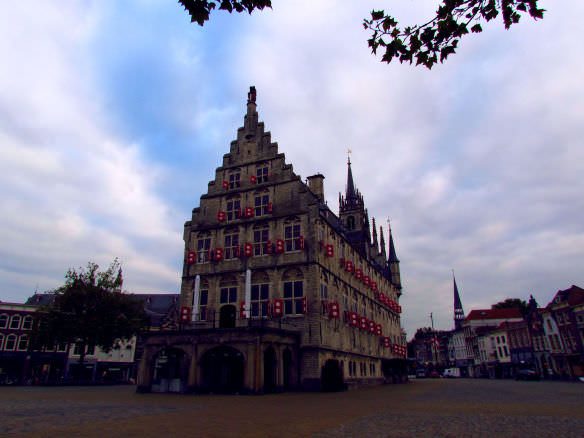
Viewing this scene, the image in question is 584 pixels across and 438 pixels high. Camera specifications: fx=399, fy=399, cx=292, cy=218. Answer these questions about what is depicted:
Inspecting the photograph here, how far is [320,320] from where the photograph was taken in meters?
29.6

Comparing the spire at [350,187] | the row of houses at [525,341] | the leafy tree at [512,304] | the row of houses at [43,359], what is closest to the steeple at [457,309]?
the row of houses at [525,341]

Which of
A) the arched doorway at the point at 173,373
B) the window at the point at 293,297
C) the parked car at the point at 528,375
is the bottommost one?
the parked car at the point at 528,375

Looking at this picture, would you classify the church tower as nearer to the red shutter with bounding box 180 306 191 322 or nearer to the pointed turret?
the pointed turret

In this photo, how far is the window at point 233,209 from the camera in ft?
116

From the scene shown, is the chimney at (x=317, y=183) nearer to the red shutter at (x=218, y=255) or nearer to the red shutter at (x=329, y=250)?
the red shutter at (x=329, y=250)

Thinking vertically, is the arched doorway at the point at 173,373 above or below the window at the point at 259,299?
below

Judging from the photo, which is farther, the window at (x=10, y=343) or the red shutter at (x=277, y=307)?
the window at (x=10, y=343)

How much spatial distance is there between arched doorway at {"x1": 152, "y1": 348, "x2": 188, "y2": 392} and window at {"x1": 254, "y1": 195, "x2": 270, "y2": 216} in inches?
504

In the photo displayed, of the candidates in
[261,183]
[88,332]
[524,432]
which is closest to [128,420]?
[524,432]

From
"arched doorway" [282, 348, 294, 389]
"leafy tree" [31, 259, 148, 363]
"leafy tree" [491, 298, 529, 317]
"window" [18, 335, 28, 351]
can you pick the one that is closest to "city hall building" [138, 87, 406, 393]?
"arched doorway" [282, 348, 294, 389]

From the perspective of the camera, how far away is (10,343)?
5528 cm

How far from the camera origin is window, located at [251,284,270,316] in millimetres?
31078

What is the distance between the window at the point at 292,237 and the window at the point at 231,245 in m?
4.57

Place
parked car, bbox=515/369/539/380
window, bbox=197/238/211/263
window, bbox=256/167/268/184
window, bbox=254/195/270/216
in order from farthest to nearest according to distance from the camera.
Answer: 1. parked car, bbox=515/369/539/380
2. window, bbox=256/167/268/184
3. window, bbox=197/238/211/263
4. window, bbox=254/195/270/216
